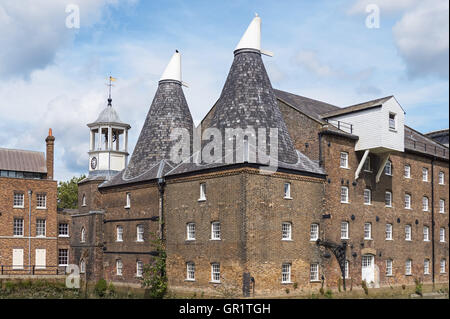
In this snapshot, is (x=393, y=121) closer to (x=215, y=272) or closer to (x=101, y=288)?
(x=215, y=272)

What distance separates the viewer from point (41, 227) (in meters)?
45.6

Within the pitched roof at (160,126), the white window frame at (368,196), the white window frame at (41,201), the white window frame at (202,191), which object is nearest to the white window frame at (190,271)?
the white window frame at (202,191)

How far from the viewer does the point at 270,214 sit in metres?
31.7

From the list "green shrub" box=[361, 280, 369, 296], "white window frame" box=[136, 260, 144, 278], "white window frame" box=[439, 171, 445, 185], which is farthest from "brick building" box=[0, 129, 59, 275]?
"white window frame" box=[439, 171, 445, 185]

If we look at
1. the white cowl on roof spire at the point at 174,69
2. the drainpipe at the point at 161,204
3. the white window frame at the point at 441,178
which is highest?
the white cowl on roof spire at the point at 174,69

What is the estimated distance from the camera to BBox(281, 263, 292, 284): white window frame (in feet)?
105

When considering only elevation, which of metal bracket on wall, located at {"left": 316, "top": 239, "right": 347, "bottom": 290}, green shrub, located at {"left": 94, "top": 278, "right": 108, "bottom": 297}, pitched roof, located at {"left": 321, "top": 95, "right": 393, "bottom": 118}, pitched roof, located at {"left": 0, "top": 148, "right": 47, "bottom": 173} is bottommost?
green shrub, located at {"left": 94, "top": 278, "right": 108, "bottom": 297}

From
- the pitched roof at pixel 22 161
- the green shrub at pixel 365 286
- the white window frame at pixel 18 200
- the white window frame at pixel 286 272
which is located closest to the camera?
the white window frame at pixel 286 272

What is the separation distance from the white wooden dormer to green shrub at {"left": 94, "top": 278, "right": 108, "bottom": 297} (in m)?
16.6

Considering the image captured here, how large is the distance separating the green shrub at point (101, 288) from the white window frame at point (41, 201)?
31.2 feet

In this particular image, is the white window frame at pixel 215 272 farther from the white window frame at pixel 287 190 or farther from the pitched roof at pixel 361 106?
the pitched roof at pixel 361 106

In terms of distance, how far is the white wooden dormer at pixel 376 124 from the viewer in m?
35.6

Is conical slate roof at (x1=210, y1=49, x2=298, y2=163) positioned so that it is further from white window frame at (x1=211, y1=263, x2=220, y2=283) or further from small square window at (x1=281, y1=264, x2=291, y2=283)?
white window frame at (x1=211, y1=263, x2=220, y2=283)
